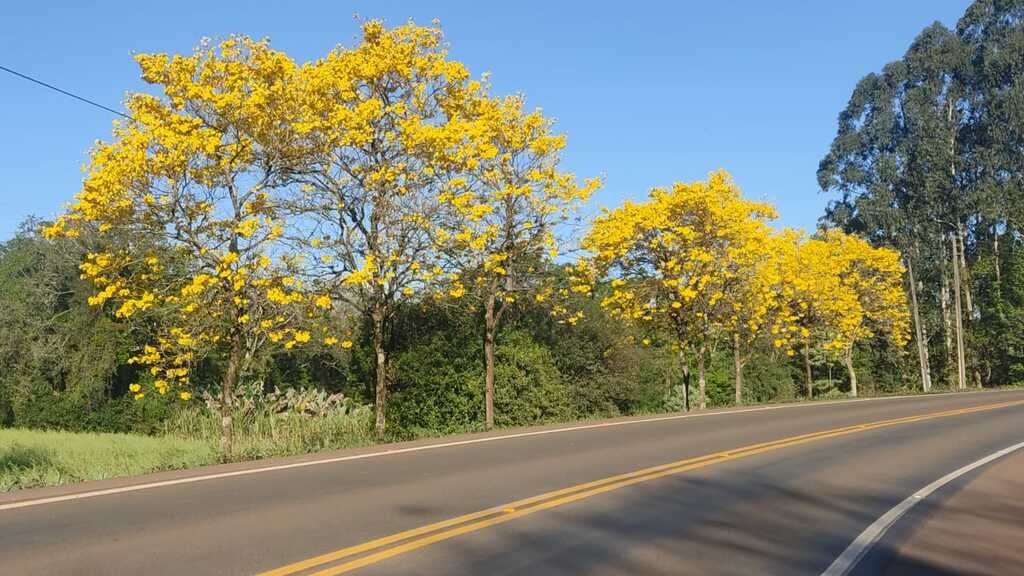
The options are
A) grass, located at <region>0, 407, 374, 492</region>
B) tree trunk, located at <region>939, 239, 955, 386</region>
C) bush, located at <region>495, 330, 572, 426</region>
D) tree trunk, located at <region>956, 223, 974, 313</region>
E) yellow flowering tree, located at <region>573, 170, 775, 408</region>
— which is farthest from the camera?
tree trunk, located at <region>956, 223, 974, 313</region>

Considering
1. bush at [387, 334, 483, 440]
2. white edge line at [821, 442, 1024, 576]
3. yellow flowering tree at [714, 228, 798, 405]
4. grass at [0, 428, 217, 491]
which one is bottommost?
white edge line at [821, 442, 1024, 576]

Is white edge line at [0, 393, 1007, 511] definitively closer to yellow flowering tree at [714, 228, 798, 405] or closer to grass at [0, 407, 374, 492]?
grass at [0, 407, 374, 492]

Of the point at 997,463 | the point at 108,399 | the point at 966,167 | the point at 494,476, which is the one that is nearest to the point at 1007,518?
the point at 997,463

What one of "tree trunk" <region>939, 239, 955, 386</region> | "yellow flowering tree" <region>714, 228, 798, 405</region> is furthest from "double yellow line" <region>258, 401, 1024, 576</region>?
"tree trunk" <region>939, 239, 955, 386</region>

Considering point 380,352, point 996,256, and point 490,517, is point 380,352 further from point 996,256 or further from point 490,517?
point 996,256

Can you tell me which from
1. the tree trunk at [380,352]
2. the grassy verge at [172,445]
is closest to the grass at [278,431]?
the grassy verge at [172,445]

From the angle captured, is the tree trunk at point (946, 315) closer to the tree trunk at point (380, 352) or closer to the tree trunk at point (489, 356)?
the tree trunk at point (489, 356)

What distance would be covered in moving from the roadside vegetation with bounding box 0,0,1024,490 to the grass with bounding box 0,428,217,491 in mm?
160

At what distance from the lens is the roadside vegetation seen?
15219 millimetres

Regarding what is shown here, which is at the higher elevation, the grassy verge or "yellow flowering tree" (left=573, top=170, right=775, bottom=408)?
"yellow flowering tree" (left=573, top=170, right=775, bottom=408)

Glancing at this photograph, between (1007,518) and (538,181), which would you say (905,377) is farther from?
(1007,518)

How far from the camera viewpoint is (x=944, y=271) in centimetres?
4881

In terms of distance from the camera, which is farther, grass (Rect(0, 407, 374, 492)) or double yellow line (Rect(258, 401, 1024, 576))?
grass (Rect(0, 407, 374, 492))

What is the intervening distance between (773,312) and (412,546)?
28.4 meters
